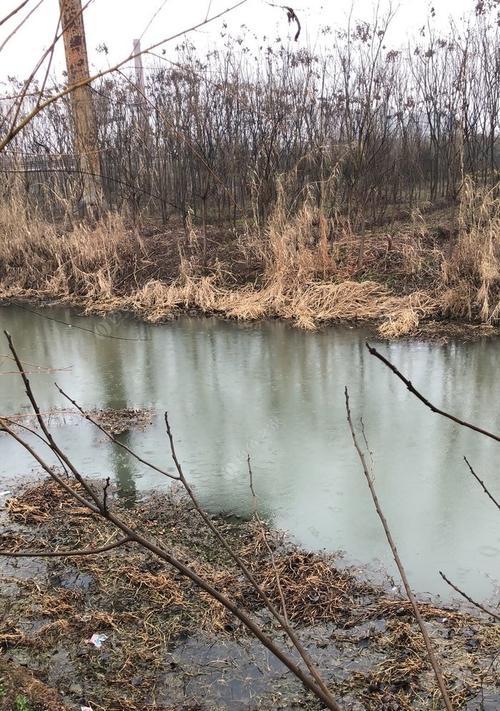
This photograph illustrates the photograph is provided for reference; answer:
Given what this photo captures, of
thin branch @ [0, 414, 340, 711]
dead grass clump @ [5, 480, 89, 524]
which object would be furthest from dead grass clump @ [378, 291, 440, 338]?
thin branch @ [0, 414, 340, 711]

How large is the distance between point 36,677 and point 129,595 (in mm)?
487

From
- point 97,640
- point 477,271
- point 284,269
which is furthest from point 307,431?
point 284,269

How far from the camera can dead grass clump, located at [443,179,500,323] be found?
5945 millimetres

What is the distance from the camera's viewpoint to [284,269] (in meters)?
7.14

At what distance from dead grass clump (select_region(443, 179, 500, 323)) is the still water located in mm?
646

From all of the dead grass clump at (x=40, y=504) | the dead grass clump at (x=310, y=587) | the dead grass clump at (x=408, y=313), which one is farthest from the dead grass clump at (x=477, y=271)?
the dead grass clump at (x=40, y=504)

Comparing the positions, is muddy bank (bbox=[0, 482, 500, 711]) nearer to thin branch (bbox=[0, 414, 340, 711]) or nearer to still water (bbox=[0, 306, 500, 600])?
still water (bbox=[0, 306, 500, 600])

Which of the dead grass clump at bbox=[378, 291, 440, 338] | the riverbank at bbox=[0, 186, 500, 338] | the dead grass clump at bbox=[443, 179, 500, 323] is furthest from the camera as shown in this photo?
the riverbank at bbox=[0, 186, 500, 338]

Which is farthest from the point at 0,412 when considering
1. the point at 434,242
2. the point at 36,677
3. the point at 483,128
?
the point at 483,128

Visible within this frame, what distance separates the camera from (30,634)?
225cm

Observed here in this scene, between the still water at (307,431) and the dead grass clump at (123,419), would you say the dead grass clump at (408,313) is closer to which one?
the still water at (307,431)

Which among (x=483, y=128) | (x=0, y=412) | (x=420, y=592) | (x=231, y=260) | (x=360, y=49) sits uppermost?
(x=360, y=49)

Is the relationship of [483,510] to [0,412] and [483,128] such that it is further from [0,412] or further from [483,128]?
[483,128]

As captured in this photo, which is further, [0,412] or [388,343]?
[388,343]
